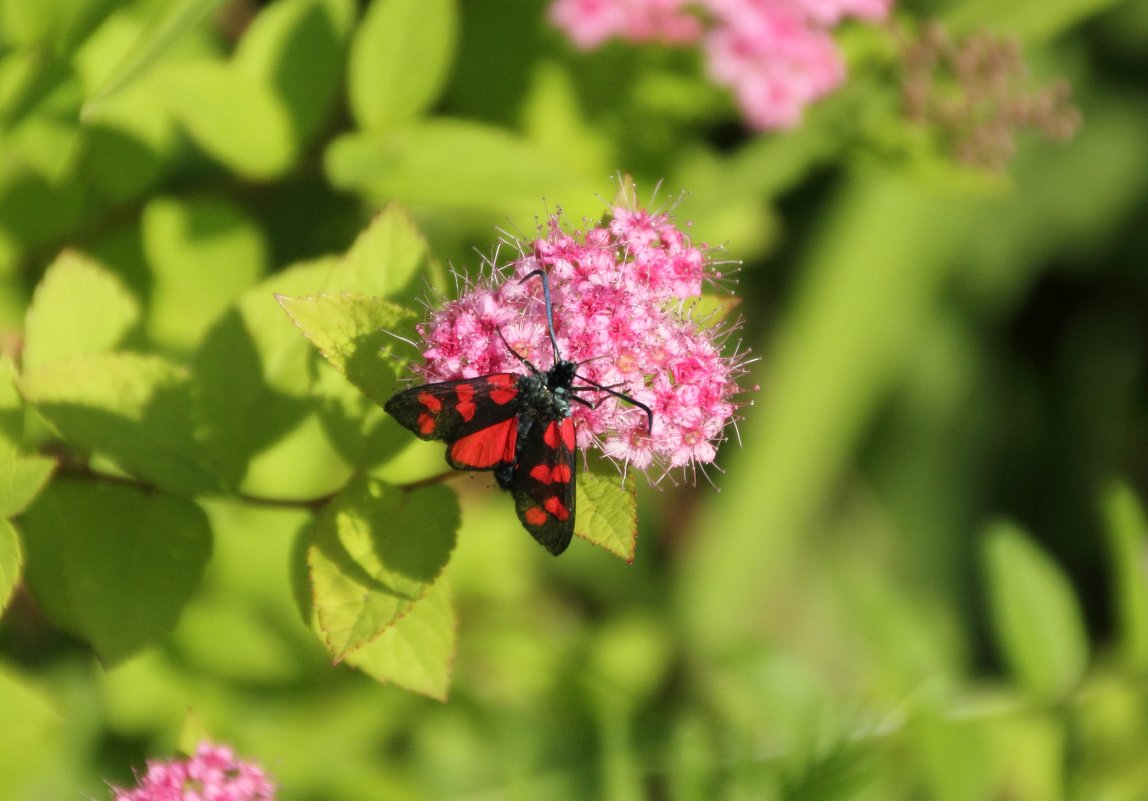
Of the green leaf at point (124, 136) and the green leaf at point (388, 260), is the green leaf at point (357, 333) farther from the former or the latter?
the green leaf at point (124, 136)

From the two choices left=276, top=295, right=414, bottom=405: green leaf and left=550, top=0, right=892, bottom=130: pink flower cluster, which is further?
left=550, top=0, right=892, bottom=130: pink flower cluster

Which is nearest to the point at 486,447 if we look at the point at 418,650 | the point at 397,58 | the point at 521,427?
the point at 521,427

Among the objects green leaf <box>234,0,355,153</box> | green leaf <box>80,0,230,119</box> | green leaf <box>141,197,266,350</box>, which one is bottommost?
green leaf <box>80,0,230,119</box>

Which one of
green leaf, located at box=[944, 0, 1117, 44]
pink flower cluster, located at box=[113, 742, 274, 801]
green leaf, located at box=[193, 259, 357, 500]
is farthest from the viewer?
green leaf, located at box=[944, 0, 1117, 44]

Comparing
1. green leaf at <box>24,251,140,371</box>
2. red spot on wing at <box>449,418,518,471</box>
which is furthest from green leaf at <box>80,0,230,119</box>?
red spot on wing at <box>449,418,518,471</box>

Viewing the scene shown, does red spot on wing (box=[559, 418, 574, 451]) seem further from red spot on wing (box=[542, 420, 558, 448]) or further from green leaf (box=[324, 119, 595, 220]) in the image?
green leaf (box=[324, 119, 595, 220])

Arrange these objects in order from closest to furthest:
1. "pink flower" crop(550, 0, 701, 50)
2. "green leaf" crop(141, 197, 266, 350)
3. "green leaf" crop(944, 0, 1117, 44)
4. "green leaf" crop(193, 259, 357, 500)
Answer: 1. "green leaf" crop(193, 259, 357, 500)
2. "green leaf" crop(141, 197, 266, 350)
3. "pink flower" crop(550, 0, 701, 50)
4. "green leaf" crop(944, 0, 1117, 44)
